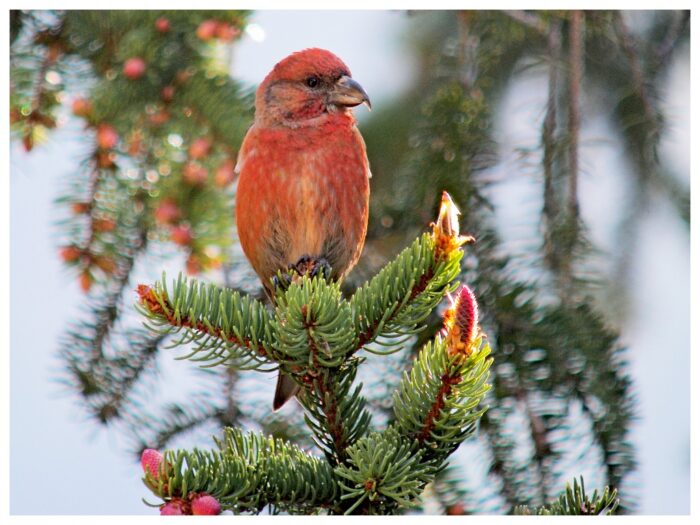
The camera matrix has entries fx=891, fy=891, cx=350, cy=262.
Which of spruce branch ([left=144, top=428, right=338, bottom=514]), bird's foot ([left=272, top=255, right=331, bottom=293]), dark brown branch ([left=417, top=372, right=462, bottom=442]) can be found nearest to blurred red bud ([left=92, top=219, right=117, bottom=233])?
bird's foot ([left=272, top=255, right=331, bottom=293])

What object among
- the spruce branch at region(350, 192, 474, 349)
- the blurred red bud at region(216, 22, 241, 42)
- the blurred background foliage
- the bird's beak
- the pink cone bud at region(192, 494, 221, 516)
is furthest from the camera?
the blurred red bud at region(216, 22, 241, 42)

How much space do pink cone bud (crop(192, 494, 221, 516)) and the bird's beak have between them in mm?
1508

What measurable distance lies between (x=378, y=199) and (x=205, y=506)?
1577mm

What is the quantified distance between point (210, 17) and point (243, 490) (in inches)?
69.3

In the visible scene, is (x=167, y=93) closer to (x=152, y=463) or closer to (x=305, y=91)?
(x=305, y=91)

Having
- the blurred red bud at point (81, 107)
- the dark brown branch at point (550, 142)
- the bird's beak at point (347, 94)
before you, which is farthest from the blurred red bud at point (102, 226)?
the dark brown branch at point (550, 142)

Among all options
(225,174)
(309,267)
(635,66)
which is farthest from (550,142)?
(225,174)

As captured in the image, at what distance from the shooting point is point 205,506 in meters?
1.60

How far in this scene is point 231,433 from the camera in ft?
5.93

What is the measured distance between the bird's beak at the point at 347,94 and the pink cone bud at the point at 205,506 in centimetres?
151

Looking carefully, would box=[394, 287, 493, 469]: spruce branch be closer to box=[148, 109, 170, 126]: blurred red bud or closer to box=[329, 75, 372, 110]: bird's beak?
box=[329, 75, 372, 110]: bird's beak

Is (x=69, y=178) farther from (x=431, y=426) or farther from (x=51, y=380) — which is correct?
(x=431, y=426)

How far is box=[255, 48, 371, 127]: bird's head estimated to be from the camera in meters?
2.88

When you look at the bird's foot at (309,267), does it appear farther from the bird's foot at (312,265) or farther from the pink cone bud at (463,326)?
the pink cone bud at (463,326)
